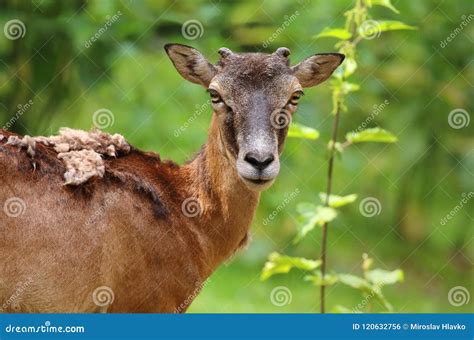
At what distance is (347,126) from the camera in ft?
58.1

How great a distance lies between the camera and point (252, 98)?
940cm

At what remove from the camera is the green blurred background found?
1608 centimetres

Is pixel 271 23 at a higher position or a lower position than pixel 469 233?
higher

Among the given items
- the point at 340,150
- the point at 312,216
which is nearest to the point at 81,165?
the point at 312,216

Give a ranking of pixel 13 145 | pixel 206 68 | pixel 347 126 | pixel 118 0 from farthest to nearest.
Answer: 1. pixel 347 126
2. pixel 118 0
3. pixel 206 68
4. pixel 13 145

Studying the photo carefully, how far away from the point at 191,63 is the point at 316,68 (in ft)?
4.25

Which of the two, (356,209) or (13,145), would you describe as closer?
(13,145)

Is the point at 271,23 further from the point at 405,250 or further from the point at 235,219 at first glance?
the point at 235,219

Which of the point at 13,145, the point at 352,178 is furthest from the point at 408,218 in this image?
the point at 13,145

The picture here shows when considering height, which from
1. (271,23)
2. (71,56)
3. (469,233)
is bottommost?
(71,56)

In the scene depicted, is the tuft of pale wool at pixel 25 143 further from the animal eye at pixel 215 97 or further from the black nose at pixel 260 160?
the black nose at pixel 260 160

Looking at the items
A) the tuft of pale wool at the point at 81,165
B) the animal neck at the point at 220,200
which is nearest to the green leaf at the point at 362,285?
the animal neck at the point at 220,200

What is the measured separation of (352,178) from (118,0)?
5062 millimetres

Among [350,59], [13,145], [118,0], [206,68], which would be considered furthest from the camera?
[118,0]
